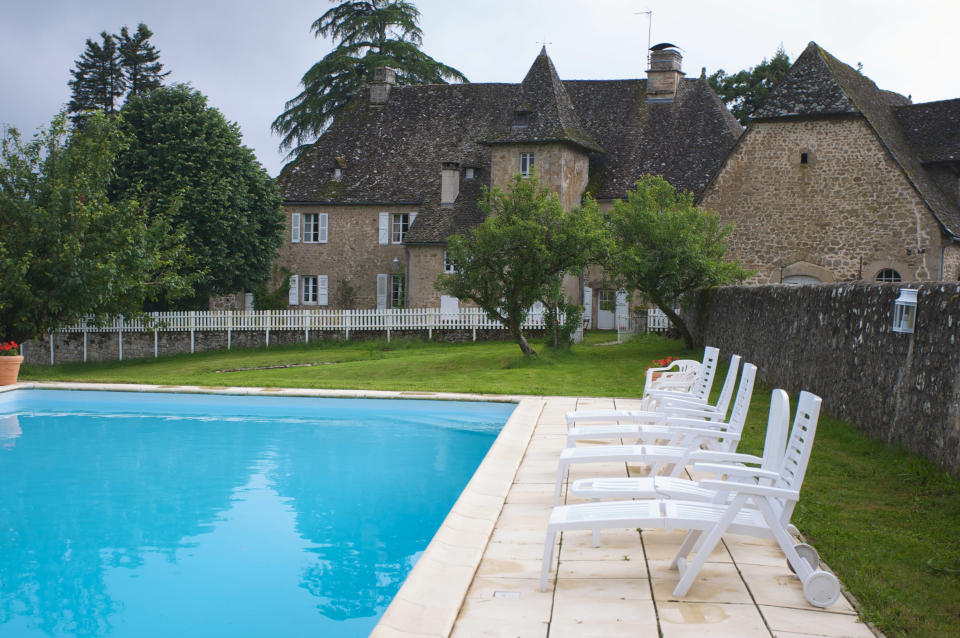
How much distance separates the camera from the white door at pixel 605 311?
32.1 meters

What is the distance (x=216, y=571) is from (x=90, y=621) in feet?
3.80

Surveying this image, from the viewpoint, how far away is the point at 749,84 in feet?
147

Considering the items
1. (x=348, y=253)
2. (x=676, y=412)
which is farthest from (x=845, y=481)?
(x=348, y=253)

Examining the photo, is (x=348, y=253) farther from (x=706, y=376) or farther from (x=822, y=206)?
(x=706, y=376)

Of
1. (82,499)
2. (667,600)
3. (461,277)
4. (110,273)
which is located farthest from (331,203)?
(667,600)

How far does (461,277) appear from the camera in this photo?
20.7 meters

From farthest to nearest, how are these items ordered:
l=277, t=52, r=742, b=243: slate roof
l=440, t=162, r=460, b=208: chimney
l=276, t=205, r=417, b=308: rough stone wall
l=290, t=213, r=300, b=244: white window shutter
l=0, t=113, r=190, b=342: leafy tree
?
l=290, t=213, r=300, b=244: white window shutter → l=276, t=205, r=417, b=308: rough stone wall → l=440, t=162, r=460, b=208: chimney → l=277, t=52, r=742, b=243: slate roof → l=0, t=113, r=190, b=342: leafy tree

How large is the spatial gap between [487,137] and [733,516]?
28313 mm

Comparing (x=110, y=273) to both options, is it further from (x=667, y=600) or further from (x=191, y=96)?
(x=667, y=600)

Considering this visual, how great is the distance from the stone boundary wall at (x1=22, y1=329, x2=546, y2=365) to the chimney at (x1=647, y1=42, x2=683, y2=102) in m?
14.1

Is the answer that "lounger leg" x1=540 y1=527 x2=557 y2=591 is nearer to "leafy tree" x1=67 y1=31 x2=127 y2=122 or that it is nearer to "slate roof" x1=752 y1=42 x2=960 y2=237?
"slate roof" x1=752 y1=42 x2=960 y2=237

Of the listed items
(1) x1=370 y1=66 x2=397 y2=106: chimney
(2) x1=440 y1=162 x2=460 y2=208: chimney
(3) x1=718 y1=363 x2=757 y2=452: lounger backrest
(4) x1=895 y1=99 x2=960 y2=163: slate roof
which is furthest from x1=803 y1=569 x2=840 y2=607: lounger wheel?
(1) x1=370 y1=66 x2=397 y2=106: chimney

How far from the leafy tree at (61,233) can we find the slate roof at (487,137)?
12407mm

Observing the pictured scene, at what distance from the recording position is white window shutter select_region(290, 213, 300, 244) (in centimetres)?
3706
